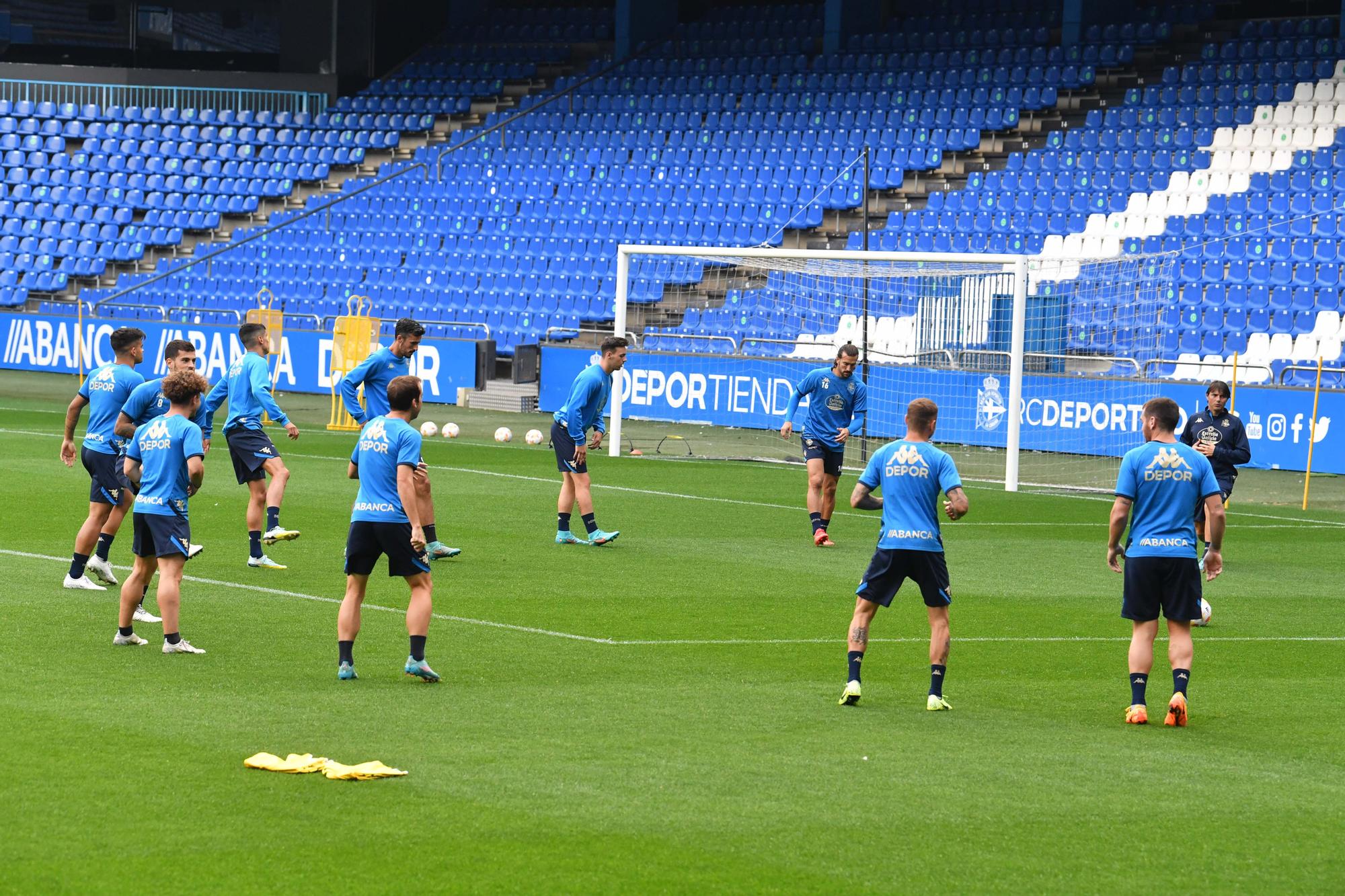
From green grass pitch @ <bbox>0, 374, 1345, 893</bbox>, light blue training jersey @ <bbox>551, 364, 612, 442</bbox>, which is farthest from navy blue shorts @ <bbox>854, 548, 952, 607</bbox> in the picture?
light blue training jersey @ <bbox>551, 364, 612, 442</bbox>

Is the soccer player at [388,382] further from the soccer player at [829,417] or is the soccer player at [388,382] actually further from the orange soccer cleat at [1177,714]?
the orange soccer cleat at [1177,714]

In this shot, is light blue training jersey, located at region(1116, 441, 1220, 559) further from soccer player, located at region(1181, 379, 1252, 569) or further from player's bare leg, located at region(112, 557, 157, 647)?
player's bare leg, located at region(112, 557, 157, 647)

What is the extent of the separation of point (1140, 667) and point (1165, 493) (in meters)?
0.99

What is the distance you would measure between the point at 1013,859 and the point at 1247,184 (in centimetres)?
2405

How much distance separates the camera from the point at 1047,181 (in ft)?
102

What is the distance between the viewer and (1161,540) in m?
9.44

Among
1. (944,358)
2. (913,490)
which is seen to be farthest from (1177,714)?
(944,358)

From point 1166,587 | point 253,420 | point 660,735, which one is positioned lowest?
point 660,735

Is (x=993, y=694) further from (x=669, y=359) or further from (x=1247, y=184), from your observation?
(x=1247, y=184)

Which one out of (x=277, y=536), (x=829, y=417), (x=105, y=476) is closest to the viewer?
(x=105, y=476)

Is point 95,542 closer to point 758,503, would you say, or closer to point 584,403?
point 584,403

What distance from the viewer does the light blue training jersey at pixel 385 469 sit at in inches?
Result: 384

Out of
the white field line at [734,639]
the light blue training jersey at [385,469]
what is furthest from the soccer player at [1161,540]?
the light blue training jersey at [385,469]

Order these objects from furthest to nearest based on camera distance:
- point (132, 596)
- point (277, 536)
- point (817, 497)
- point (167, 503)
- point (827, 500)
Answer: point (827, 500) < point (817, 497) < point (277, 536) < point (132, 596) < point (167, 503)
